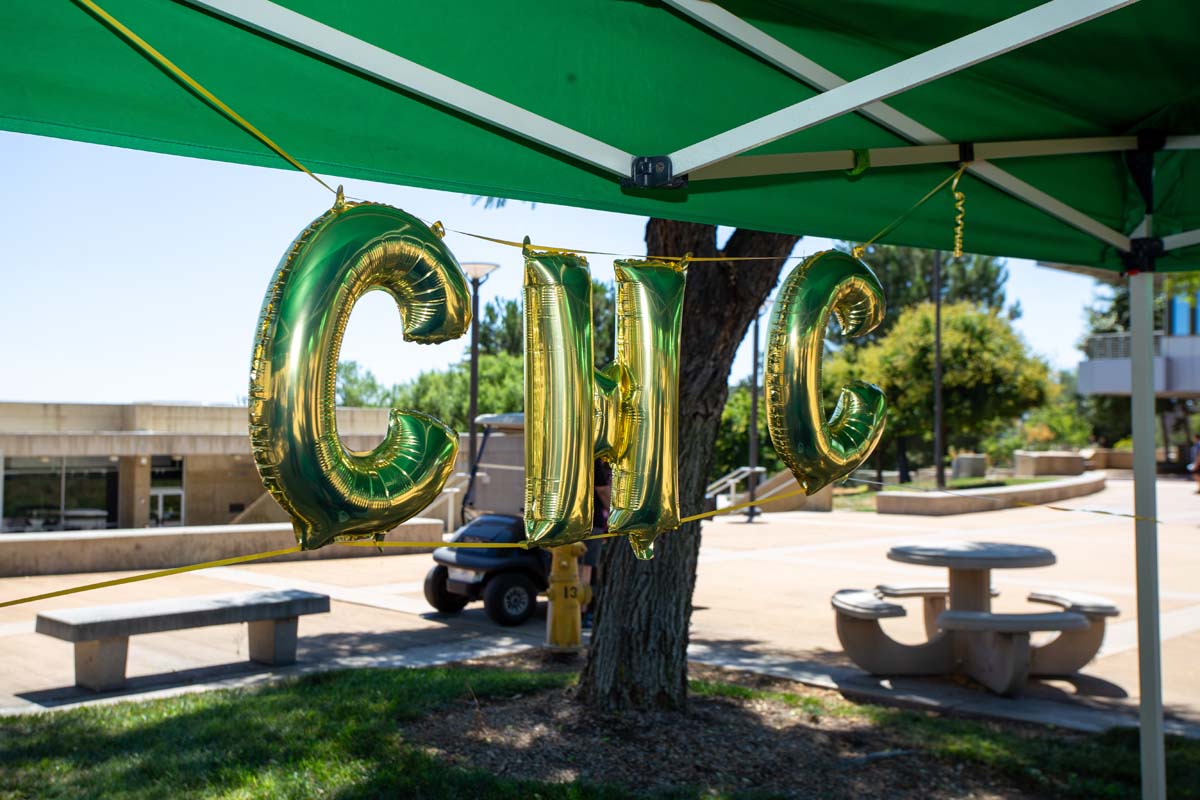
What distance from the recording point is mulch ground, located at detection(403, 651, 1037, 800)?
5195 mm

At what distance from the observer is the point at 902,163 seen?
3627 millimetres

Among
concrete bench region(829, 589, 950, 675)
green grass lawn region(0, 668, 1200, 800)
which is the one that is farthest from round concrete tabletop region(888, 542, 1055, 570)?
green grass lawn region(0, 668, 1200, 800)

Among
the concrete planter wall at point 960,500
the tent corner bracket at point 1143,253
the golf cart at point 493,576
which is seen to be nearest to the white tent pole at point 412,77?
the tent corner bracket at point 1143,253

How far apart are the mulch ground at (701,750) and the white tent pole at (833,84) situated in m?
2.96

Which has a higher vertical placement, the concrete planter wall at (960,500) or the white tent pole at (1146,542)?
the white tent pole at (1146,542)

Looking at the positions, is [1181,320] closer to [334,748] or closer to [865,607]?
[865,607]

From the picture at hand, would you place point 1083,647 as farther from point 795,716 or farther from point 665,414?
point 665,414

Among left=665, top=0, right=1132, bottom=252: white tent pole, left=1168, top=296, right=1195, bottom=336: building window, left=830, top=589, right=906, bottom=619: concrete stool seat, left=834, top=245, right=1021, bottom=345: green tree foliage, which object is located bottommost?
left=830, top=589, right=906, bottom=619: concrete stool seat

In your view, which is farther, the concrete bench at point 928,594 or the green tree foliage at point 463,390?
the green tree foliage at point 463,390

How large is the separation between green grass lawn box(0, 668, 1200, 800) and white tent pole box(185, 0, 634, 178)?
3247 mm

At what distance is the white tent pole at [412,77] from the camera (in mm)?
2299

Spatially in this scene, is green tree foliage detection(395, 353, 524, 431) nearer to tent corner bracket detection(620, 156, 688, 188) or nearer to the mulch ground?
the mulch ground

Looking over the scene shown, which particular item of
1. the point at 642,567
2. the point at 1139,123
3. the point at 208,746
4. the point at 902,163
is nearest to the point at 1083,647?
the point at 642,567

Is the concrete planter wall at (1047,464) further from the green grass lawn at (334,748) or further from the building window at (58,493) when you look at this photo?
the green grass lawn at (334,748)
